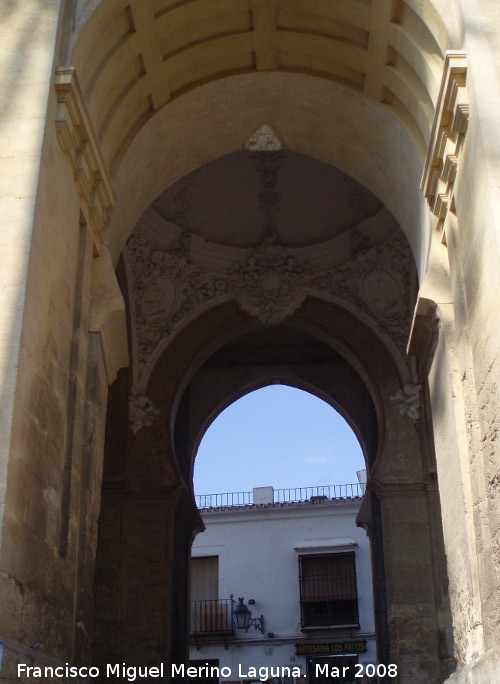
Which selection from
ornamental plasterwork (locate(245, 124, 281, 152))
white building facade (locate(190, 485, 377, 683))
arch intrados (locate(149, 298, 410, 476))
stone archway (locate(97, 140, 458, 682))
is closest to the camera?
ornamental plasterwork (locate(245, 124, 281, 152))

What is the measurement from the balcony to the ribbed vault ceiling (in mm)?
16882

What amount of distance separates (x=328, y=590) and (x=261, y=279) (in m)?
11.8

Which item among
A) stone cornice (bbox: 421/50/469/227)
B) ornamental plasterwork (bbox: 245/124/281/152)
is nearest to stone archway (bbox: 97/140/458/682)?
ornamental plasterwork (bbox: 245/124/281/152)

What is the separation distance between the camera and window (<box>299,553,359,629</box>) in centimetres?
2184

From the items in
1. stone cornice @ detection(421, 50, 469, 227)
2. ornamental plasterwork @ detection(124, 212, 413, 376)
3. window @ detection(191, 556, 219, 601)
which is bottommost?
stone cornice @ detection(421, 50, 469, 227)

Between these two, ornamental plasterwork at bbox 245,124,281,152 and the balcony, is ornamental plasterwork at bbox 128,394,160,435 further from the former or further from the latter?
the balcony

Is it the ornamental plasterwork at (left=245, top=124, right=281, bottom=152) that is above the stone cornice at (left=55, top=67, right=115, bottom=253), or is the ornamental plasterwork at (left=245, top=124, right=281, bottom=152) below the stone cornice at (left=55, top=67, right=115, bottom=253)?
above

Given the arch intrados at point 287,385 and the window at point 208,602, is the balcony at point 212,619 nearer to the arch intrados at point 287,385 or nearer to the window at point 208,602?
the window at point 208,602

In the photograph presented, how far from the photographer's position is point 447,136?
19.7ft

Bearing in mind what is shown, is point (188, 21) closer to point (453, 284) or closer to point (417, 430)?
point (453, 284)

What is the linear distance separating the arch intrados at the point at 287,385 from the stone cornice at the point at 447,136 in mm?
7991

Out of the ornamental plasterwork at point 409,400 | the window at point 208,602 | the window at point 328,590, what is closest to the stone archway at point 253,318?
the ornamental plasterwork at point 409,400

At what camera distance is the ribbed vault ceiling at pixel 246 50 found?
259 inches

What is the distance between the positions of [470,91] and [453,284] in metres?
1.29
